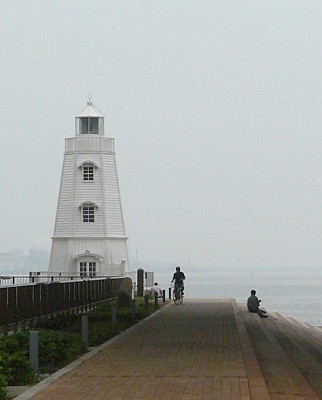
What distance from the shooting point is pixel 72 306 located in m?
39.9

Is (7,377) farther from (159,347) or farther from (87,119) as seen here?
(87,119)

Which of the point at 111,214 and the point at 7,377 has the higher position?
the point at 111,214

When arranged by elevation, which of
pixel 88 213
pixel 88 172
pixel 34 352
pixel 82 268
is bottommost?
pixel 34 352

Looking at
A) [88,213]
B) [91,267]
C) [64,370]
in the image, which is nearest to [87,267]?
[91,267]

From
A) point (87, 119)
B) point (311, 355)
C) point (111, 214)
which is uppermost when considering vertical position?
point (87, 119)

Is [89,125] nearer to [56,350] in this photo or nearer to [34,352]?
[56,350]

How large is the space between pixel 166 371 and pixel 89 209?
175 ft

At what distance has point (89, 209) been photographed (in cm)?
7138

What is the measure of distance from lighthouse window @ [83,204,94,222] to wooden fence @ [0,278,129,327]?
19912mm

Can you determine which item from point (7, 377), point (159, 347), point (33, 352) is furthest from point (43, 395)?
point (159, 347)

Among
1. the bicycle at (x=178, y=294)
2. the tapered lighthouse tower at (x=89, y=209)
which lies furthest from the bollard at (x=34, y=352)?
the tapered lighthouse tower at (x=89, y=209)

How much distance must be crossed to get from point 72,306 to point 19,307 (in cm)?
1012

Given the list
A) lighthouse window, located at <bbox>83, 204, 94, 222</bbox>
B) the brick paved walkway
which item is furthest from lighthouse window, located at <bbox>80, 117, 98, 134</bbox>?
the brick paved walkway

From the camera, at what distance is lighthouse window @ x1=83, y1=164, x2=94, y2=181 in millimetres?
72125
